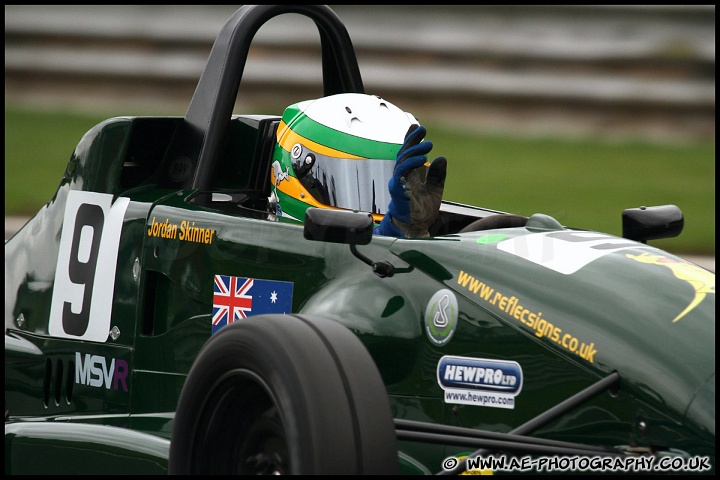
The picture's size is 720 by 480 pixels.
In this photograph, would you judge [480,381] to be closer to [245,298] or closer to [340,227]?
[340,227]

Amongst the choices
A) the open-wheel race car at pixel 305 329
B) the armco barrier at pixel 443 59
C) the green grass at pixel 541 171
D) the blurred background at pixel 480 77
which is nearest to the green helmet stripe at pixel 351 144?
the open-wheel race car at pixel 305 329

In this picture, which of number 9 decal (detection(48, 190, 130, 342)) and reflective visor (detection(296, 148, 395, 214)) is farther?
number 9 decal (detection(48, 190, 130, 342))

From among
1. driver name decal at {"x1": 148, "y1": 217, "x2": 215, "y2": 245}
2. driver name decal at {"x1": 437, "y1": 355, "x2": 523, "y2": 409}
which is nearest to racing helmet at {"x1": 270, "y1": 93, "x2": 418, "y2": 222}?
driver name decal at {"x1": 148, "y1": 217, "x2": 215, "y2": 245}

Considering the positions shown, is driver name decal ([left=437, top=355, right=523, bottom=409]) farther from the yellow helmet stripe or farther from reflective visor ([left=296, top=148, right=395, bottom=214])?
the yellow helmet stripe

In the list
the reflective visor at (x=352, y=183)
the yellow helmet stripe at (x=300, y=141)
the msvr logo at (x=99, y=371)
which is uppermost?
the yellow helmet stripe at (x=300, y=141)

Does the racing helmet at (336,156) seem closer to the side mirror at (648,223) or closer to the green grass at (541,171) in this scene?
the side mirror at (648,223)

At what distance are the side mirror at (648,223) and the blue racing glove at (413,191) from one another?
0.69m

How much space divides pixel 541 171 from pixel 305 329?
993 centimetres

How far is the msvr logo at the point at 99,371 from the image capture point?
14.3 feet

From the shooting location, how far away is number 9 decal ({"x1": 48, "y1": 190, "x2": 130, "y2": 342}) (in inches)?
175

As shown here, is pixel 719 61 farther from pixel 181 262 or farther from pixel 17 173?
pixel 181 262

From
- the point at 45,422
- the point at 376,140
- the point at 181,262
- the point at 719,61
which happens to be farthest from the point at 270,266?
the point at 719,61

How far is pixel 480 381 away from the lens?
3316mm

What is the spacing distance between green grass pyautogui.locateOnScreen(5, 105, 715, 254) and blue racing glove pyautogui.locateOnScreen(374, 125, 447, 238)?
681 centimetres
